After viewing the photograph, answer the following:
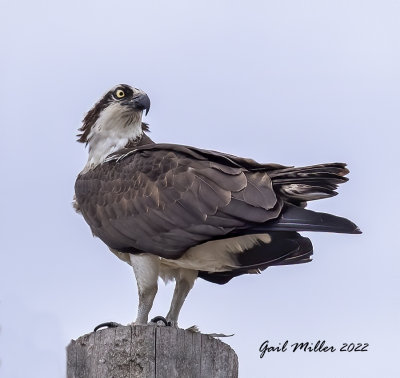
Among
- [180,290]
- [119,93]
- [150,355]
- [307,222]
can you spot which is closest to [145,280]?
[180,290]

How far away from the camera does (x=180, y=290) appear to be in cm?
745

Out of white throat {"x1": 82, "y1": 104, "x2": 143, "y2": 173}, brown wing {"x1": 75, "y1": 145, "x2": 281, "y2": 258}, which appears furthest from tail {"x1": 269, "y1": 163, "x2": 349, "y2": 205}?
white throat {"x1": 82, "y1": 104, "x2": 143, "y2": 173}

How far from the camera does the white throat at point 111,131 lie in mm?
8227

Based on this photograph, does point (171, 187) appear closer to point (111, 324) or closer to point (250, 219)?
point (250, 219)

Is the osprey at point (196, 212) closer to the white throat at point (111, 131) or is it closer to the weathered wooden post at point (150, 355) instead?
the white throat at point (111, 131)

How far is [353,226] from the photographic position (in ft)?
20.6

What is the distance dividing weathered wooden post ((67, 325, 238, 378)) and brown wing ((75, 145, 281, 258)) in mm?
1527

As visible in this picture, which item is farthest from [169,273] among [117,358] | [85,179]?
[117,358]

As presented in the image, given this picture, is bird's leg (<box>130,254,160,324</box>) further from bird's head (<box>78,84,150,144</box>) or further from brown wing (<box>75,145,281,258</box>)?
bird's head (<box>78,84,150,144</box>)

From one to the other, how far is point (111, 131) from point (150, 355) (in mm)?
3501

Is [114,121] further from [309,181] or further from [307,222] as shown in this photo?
[307,222]

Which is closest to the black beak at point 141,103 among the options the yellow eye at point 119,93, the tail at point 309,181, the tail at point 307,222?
the yellow eye at point 119,93

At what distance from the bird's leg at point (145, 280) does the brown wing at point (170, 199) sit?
13 centimetres

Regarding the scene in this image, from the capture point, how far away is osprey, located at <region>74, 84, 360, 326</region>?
6.68m
